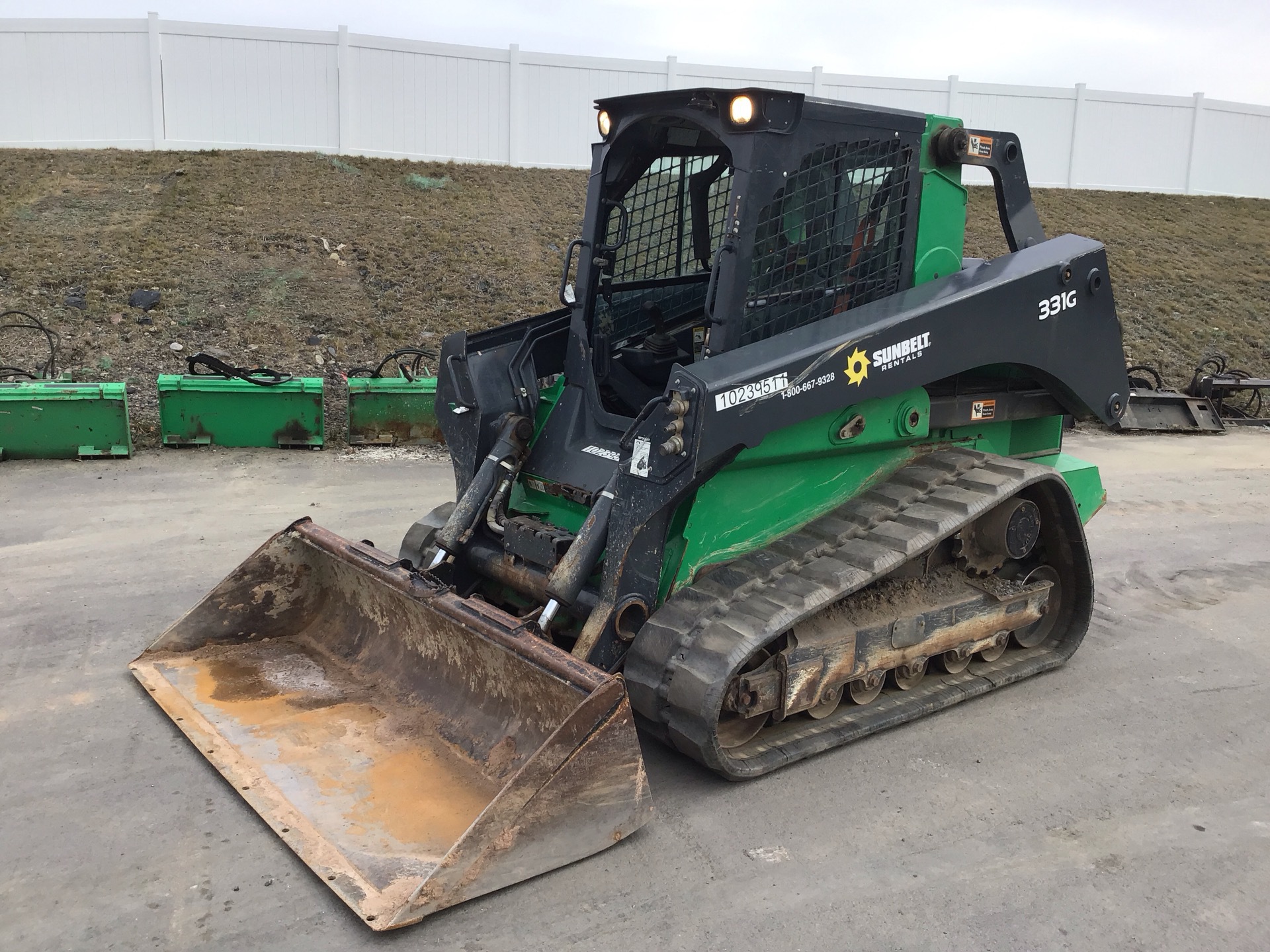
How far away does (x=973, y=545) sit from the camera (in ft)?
15.4

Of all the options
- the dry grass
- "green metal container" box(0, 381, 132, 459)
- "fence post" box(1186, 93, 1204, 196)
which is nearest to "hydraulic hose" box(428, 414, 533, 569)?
"green metal container" box(0, 381, 132, 459)

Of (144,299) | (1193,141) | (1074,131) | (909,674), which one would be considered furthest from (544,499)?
(1193,141)

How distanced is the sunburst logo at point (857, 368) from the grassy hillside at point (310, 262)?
723cm

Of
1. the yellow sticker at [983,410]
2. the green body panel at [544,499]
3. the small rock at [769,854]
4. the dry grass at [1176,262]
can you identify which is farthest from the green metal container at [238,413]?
the dry grass at [1176,262]

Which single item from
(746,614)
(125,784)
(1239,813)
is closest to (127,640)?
(125,784)

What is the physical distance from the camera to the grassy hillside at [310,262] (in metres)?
11.8

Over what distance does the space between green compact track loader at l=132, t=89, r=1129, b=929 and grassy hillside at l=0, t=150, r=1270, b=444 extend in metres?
5.70

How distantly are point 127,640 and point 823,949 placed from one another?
360 centimetres

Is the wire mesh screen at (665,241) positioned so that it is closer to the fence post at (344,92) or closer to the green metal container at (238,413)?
the green metal container at (238,413)

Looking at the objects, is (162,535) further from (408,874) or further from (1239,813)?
(1239,813)

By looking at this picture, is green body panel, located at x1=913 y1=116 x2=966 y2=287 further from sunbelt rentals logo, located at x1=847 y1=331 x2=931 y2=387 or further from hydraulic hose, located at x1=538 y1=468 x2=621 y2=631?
hydraulic hose, located at x1=538 y1=468 x2=621 y2=631

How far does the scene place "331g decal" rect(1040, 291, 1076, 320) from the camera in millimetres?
4625

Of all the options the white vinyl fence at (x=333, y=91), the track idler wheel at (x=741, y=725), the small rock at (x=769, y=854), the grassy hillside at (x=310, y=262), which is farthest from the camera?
the white vinyl fence at (x=333, y=91)

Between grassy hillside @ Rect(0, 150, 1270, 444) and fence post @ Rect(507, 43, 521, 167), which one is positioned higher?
fence post @ Rect(507, 43, 521, 167)
